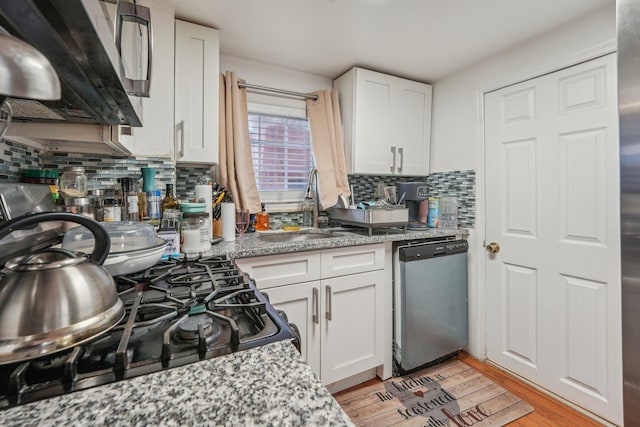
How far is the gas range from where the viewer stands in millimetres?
425

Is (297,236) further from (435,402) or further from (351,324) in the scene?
(435,402)

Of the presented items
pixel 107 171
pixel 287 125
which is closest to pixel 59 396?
pixel 107 171

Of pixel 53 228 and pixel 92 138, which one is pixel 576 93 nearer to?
pixel 92 138

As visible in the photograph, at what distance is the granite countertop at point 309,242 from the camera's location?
1470mm

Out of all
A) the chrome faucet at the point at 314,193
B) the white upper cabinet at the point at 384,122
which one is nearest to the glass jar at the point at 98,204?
the chrome faucet at the point at 314,193

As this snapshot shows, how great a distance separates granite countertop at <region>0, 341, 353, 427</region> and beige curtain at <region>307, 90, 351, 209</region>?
1.81m

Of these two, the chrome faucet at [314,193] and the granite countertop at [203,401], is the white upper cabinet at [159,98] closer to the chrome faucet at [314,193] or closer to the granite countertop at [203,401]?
the chrome faucet at [314,193]

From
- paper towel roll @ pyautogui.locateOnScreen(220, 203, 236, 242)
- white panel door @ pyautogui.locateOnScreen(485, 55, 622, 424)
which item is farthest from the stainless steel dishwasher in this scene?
paper towel roll @ pyautogui.locateOnScreen(220, 203, 236, 242)

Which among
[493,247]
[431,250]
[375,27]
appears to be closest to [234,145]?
[375,27]

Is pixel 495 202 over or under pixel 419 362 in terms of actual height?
over

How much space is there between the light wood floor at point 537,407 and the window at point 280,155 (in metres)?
1.48

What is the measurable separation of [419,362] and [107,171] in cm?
217

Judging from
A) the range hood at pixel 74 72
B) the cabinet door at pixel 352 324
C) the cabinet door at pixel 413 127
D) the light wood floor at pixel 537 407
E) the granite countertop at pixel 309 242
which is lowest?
the light wood floor at pixel 537 407

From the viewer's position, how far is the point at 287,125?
2.34 m
